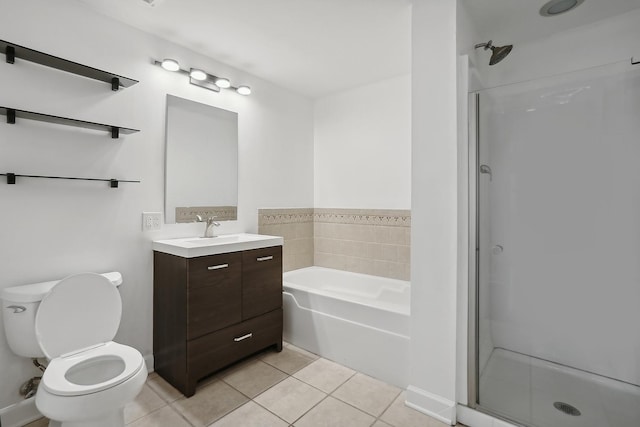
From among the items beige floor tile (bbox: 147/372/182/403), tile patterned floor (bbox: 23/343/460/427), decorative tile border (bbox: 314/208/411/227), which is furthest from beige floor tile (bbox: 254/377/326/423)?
decorative tile border (bbox: 314/208/411/227)

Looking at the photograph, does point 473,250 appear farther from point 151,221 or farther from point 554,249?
point 151,221

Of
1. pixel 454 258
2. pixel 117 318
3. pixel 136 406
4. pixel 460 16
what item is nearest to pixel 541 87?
pixel 460 16

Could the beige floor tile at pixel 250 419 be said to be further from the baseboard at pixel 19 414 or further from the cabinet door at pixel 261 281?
the baseboard at pixel 19 414

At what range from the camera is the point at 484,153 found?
1829 mm

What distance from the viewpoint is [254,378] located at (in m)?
2.23

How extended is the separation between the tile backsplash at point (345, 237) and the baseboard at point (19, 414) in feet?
6.32

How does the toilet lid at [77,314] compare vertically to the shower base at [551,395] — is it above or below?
above

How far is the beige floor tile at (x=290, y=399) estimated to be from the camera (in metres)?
1.87

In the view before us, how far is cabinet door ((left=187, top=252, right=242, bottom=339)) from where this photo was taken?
2.03m

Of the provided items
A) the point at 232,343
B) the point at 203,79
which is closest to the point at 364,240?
the point at 232,343

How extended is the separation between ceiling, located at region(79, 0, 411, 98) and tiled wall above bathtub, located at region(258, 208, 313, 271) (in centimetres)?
138

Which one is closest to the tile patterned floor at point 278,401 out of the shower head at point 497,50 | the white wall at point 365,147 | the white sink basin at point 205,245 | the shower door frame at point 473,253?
the shower door frame at point 473,253

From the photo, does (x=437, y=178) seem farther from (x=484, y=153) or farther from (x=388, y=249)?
(x=388, y=249)

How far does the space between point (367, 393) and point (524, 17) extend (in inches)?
104
